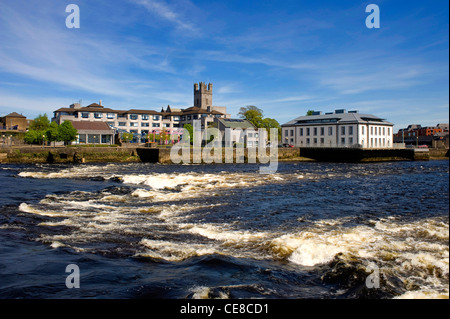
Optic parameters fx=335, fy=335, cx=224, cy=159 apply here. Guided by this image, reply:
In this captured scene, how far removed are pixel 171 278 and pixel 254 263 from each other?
2405 millimetres

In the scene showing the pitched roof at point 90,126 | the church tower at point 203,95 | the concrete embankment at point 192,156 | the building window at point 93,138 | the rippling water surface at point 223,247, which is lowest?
the rippling water surface at point 223,247

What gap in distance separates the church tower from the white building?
5990 cm

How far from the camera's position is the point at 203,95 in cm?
15012

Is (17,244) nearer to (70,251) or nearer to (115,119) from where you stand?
(70,251)

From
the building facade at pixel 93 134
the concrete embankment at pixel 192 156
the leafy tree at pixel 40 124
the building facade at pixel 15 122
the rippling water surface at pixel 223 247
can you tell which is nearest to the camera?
the rippling water surface at pixel 223 247

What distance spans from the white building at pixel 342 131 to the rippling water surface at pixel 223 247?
68.2m

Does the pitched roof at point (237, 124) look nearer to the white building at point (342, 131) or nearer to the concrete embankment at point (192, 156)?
the white building at point (342, 131)

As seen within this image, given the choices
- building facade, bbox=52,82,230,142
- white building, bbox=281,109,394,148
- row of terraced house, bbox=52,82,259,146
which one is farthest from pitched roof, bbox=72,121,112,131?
white building, bbox=281,109,394,148

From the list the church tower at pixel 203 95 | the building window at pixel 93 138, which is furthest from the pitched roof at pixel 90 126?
the church tower at pixel 203 95

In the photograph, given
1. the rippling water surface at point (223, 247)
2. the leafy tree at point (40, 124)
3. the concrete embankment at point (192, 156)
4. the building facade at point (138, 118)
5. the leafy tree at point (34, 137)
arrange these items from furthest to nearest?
the building facade at point (138, 118) < the leafy tree at point (40, 124) < the leafy tree at point (34, 137) < the concrete embankment at point (192, 156) < the rippling water surface at point (223, 247)

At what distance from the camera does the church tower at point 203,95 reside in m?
150

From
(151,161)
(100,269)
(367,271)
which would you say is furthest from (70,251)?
(151,161)

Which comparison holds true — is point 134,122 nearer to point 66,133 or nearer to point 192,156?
point 66,133

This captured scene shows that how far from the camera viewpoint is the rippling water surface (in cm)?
747
